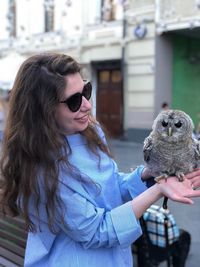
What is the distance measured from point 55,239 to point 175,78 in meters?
12.2

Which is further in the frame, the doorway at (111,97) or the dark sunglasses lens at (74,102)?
the doorway at (111,97)

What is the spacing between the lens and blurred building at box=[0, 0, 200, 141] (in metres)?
12.8

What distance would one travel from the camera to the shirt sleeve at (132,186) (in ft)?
6.26

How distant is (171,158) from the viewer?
168cm

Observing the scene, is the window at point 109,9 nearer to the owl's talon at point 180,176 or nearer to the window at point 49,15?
the window at point 49,15

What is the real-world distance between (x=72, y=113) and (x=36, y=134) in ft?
0.55

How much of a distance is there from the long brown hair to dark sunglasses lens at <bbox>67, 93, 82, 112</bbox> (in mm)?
48

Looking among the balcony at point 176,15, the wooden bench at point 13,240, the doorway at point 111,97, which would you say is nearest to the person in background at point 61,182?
the wooden bench at point 13,240

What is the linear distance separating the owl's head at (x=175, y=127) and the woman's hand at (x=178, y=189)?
0.51 feet

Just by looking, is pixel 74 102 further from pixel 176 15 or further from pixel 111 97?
pixel 111 97

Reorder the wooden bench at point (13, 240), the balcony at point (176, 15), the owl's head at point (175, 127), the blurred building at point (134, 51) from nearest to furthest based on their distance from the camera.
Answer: the owl's head at point (175, 127) → the wooden bench at point (13, 240) → the balcony at point (176, 15) → the blurred building at point (134, 51)

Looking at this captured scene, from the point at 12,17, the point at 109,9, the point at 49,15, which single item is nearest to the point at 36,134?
the point at 109,9

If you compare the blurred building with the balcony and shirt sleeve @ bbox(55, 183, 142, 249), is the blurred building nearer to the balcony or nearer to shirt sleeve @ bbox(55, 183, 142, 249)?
the balcony

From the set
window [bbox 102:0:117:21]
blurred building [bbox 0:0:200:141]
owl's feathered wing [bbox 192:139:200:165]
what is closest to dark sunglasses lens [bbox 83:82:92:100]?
owl's feathered wing [bbox 192:139:200:165]
